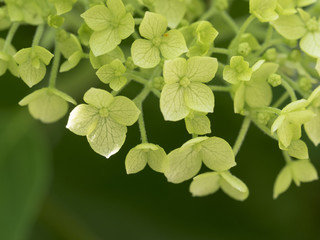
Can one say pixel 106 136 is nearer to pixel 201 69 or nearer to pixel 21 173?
pixel 201 69

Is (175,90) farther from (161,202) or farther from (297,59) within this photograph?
(161,202)

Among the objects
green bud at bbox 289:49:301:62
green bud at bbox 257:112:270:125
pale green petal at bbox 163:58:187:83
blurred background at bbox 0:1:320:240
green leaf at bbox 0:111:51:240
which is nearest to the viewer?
pale green petal at bbox 163:58:187:83

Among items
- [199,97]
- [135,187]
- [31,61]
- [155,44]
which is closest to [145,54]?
[155,44]

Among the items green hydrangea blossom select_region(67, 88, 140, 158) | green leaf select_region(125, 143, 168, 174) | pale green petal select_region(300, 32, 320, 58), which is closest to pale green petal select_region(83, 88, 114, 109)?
green hydrangea blossom select_region(67, 88, 140, 158)

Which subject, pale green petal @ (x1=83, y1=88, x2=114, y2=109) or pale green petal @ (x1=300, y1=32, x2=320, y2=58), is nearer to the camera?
pale green petal @ (x1=83, y1=88, x2=114, y2=109)

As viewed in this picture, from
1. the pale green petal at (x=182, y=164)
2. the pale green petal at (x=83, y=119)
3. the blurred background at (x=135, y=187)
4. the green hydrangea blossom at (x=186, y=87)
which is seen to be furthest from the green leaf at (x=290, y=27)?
the blurred background at (x=135, y=187)

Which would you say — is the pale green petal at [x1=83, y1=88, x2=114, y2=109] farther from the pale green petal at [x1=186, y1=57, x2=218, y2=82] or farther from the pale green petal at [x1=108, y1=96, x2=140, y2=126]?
the pale green petal at [x1=186, y1=57, x2=218, y2=82]

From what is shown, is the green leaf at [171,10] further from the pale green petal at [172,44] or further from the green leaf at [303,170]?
the green leaf at [303,170]

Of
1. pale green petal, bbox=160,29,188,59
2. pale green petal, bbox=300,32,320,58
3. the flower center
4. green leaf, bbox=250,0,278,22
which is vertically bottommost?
the flower center
